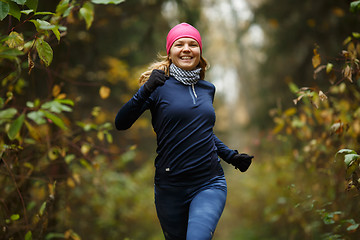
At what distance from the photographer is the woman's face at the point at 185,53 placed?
2799 millimetres

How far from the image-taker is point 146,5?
7.84 metres

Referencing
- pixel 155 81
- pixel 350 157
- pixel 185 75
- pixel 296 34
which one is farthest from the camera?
pixel 296 34

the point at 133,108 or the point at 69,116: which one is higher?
the point at 69,116

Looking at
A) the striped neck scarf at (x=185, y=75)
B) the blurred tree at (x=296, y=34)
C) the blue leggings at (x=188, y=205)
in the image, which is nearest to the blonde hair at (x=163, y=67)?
the striped neck scarf at (x=185, y=75)

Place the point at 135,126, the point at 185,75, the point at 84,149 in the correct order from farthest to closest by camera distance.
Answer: the point at 135,126 → the point at 84,149 → the point at 185,75

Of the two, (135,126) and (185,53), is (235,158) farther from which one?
(135,126)

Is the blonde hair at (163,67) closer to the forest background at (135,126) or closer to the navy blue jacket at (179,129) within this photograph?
the navy blue jacket at (179,129)

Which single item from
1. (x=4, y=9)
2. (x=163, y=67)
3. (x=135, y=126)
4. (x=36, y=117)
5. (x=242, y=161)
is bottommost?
(x=36, y=117)

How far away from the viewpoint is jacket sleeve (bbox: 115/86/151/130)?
2.63 m

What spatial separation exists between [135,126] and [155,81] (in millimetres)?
9624

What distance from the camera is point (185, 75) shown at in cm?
278

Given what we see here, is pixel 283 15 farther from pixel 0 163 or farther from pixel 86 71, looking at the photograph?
pixel 0 163

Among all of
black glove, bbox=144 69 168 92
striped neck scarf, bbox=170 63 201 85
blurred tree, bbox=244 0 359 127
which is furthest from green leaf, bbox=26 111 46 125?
blurred tree, bbox=244 0 359 127

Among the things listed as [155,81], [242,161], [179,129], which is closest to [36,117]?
[155,81]
